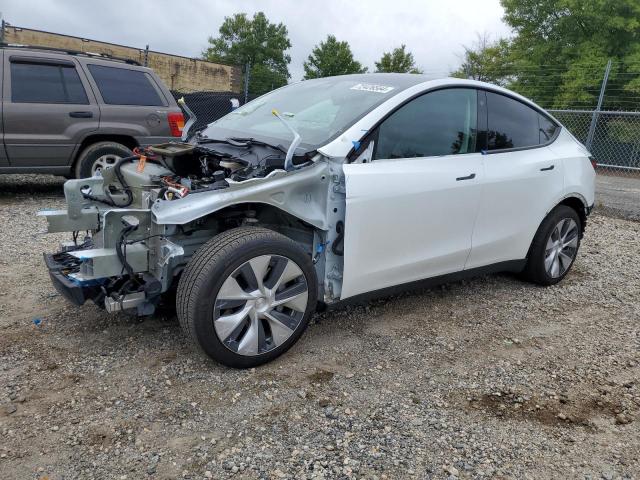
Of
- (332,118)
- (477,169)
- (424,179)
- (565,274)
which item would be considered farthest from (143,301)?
(565,274)

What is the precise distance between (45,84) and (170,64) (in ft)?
64.7

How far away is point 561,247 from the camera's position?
15.3 feet

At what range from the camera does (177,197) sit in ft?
9.63

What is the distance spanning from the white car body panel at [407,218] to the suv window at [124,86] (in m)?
5.02

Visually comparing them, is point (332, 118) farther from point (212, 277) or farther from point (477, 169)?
point (212, 277)

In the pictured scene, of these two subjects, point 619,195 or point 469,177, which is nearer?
point 469,177

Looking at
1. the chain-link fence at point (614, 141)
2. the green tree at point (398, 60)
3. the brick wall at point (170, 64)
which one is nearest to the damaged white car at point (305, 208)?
the chain-link fence at point (614, 141)

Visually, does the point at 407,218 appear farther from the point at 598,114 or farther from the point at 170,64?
the point at 170,64

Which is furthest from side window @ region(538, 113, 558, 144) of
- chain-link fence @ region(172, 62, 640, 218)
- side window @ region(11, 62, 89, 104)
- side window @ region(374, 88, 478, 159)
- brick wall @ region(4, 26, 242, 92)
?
brick wall @ region(4, 26, 242, 92)

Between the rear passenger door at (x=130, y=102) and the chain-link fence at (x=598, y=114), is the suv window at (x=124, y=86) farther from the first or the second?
the chain-link fence at (x=598, y=114)

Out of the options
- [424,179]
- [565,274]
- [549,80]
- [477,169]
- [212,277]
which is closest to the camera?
[212,277]

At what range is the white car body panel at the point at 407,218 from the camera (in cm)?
316

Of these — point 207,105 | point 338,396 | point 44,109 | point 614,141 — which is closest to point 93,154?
point 44,109

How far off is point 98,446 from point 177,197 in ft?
4.31
